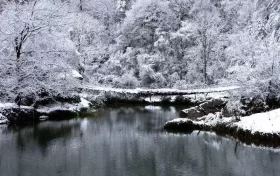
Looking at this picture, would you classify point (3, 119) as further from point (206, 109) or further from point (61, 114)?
point (206, 109)

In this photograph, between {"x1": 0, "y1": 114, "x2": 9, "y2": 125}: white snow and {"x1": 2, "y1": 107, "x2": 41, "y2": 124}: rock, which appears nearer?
{"x1": 0, "y1": 114, "x2": 9, "y2": 125}: white snow

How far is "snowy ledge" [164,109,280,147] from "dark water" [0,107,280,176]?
80 centimetres

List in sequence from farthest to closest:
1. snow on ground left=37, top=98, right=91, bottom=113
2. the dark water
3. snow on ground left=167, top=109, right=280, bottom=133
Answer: snow on ground left=37, top=98, right=91, bottom=113
snow on ground left=167, top=109, right=280, bottom=133
the dark water

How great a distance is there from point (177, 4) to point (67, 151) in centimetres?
3576

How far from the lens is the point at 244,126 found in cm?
1800

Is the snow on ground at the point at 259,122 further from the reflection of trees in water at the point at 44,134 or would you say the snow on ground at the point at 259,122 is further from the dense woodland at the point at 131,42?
the reflection of trees in water at the point at 44,134

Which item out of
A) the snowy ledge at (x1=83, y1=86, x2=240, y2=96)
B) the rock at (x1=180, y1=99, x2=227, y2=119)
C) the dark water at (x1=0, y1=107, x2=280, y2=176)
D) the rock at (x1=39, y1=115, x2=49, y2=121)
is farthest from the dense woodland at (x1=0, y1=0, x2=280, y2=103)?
the dark water at (x1=0, y1=107, x2=280, y2=176)

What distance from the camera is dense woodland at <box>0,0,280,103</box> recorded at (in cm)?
2611

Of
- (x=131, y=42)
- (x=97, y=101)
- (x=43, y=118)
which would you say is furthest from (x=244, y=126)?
(x=131, y=42)

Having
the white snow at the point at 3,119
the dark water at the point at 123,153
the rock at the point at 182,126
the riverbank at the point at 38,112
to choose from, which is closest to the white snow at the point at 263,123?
the dark water at the point at 123,153

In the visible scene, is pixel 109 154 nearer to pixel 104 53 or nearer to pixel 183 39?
pixel 183 39

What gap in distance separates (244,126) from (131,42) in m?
31.6

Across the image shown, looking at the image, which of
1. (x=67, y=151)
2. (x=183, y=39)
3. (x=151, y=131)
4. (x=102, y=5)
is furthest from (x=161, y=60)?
→ (x=67, y=151)

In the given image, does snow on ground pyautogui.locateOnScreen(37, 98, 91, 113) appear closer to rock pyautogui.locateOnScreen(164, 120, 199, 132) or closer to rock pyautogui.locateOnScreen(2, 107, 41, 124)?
rock pyautogui.locateOnScreen(2, 107, 41, 124)
